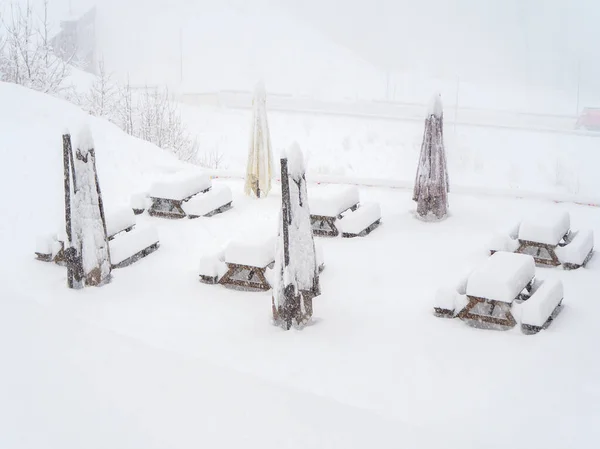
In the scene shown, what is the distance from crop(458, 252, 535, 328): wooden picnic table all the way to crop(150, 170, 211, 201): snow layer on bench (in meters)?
4.83

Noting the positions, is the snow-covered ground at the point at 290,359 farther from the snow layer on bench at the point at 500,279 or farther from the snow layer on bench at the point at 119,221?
the snow layer on bench at the point at 119,221

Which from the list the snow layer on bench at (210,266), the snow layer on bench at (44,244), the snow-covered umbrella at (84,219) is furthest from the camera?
the snow layer on bench at (44,244)

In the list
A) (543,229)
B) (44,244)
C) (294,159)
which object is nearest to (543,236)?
(543,229)

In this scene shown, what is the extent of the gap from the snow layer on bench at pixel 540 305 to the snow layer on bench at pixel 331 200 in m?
3.23

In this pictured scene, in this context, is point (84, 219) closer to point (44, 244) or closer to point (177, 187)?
point (44, 244)

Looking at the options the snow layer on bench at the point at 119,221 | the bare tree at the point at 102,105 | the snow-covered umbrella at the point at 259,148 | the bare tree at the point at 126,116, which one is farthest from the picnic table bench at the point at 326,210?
the bare tree at the point at 102,105

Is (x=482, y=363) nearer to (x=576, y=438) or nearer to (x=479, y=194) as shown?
(x=576, y=438)

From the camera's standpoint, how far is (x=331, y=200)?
30.5 ft

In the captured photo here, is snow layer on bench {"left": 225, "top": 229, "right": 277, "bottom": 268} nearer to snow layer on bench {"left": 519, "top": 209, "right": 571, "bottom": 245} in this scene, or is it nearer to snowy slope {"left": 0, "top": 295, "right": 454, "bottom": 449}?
snowy slope {"left": 0, "top": 295, "right": 454, "bottom": 449}

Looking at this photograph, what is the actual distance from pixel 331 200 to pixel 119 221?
108 inches

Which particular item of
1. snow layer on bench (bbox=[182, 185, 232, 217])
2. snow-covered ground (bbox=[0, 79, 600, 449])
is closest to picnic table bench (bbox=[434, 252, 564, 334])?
snow-covered ground (bbox=[0, 79, 600, 449])

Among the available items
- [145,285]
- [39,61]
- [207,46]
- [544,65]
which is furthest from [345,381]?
[544,65]

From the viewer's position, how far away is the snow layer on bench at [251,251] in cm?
743

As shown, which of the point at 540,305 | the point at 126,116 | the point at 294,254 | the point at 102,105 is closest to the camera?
the point at 540,305
